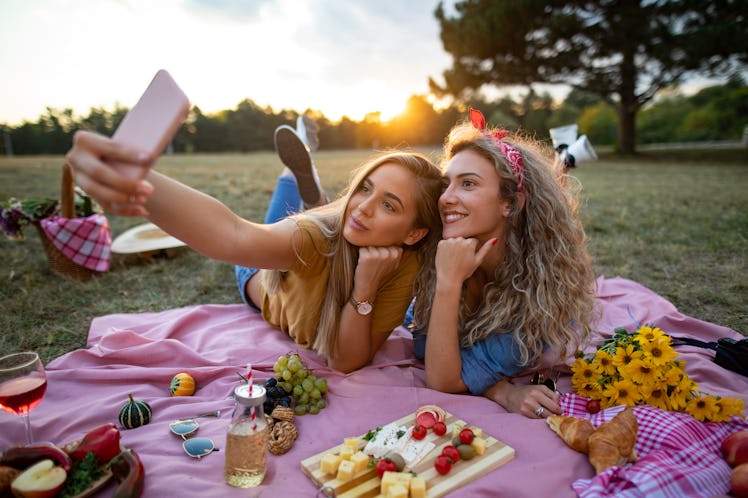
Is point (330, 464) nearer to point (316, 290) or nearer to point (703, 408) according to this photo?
point (316, 290)

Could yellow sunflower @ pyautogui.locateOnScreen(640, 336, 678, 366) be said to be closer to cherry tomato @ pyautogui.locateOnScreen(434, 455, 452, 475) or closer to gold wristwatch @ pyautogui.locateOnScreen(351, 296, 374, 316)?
cherry tomato @ pyautogui.locateOnScreen(434, 455, 452, 475)

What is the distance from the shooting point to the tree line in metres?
33.3

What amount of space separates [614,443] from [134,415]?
7.69ft

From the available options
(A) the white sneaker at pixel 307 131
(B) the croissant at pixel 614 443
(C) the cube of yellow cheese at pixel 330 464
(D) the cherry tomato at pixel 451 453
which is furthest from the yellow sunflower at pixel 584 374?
(A) the white sneaker at pixel 307 131

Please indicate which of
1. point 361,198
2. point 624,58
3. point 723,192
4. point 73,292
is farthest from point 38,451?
point 624,58

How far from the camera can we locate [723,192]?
9.98 metres

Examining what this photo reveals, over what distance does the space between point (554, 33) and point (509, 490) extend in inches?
853

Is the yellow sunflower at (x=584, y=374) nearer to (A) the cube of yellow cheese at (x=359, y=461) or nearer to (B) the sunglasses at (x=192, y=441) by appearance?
(A) the cube of yellow cheese at (x=359, y=461)

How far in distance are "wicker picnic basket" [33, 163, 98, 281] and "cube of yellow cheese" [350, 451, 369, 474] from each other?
163 inches

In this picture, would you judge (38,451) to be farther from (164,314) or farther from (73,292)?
(73,292)

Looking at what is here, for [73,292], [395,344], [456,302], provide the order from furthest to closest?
[73,292] < [395,344] < [456,302]

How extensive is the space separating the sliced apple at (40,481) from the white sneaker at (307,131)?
400 centimetres

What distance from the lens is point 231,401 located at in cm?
268

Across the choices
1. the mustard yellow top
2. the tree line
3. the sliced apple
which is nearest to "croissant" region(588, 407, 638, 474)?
the mustard yellow top
